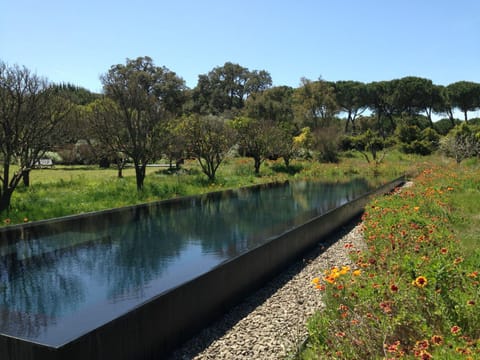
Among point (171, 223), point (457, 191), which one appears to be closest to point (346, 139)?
point (457, 191)

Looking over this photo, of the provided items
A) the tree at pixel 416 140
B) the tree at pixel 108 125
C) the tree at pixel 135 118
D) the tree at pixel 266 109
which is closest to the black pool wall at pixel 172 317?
the tree at pixel 135 118

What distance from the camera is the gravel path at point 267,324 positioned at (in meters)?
3.96

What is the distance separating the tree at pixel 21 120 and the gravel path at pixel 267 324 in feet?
23.5

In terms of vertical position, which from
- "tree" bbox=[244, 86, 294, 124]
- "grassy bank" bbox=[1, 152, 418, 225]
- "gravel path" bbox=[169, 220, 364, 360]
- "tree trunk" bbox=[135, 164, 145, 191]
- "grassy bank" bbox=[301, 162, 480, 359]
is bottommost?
"gravel path" bbox=[169, 220, 364, 360]

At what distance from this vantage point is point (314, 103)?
40188 mm

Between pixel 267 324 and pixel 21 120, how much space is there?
8625mm

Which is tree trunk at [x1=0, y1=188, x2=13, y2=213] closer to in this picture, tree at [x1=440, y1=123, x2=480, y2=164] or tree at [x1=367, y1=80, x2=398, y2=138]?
tree at [x1=440, y1=123, x2=480, y2=164]

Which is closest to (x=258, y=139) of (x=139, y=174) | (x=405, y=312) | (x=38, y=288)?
(x=139, y=174)

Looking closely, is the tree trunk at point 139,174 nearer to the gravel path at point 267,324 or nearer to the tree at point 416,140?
the gravel path at point 267,324

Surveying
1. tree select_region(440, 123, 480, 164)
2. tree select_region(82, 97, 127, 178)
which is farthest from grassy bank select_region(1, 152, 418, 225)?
tree select_region(440, 123, 480, 164)

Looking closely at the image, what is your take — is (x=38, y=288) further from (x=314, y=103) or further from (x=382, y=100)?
(x=382, y=100)

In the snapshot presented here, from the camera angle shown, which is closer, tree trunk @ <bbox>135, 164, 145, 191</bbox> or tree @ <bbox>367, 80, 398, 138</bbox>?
tree trunk @ <bbox>135, 164, 145, 191</bbox>

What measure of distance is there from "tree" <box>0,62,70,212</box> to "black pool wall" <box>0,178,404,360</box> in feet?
22.6

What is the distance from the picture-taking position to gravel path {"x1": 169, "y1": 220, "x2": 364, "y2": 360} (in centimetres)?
396
